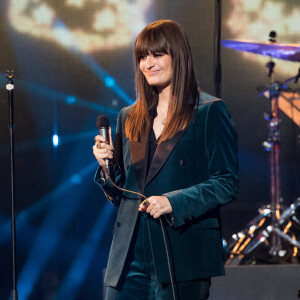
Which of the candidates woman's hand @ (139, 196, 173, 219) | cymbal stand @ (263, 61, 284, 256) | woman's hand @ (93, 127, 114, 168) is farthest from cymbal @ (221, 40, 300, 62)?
woman's hand @ (139, 196, 173, 219)

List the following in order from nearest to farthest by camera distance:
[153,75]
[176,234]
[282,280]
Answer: [176,234] → [153,75] → [282,280]

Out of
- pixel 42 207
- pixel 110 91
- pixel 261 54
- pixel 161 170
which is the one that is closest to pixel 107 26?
pixel 110 91

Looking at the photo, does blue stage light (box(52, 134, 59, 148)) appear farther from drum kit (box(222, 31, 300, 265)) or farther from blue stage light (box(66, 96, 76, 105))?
drum kit (box(222, 31, 300, 265))

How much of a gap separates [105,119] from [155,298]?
0.61 meters

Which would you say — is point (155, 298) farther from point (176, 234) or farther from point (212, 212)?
point (212, 212)

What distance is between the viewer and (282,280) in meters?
3.12

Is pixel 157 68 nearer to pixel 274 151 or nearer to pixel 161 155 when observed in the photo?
pixel 161 155

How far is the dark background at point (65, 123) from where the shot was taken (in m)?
3.80

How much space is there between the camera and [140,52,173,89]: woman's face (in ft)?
5.40

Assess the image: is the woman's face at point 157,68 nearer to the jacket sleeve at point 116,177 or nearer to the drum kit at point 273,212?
the jacket sleeve at point 116,177

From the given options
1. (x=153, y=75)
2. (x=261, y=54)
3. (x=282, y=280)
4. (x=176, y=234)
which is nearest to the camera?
(x=176, y=234)

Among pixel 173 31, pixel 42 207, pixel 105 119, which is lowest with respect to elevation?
pixel 42 207

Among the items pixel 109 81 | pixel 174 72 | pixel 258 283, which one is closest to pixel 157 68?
pixel 174 72

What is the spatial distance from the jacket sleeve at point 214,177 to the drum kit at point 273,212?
7.29 feet
